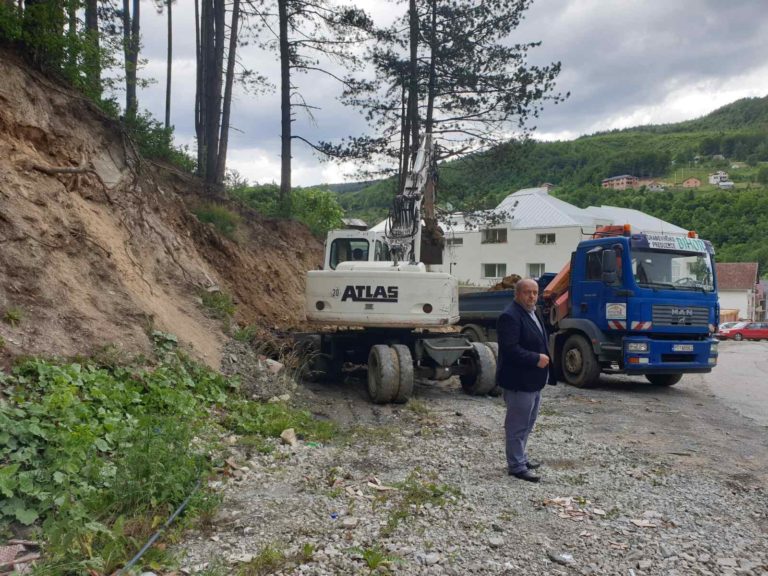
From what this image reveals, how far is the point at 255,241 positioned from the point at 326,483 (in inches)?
481

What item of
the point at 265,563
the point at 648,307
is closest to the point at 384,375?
the point at 648,307

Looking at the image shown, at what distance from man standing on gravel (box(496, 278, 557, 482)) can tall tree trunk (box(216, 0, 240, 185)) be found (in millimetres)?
13644

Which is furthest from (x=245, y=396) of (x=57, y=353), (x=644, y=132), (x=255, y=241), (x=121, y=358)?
(x=644, y=132)

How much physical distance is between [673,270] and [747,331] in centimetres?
3204

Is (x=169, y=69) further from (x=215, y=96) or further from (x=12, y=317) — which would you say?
(x=12, y=317)

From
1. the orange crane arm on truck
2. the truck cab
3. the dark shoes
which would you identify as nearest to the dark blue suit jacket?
the dark shoes

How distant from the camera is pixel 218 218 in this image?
15.9 meters

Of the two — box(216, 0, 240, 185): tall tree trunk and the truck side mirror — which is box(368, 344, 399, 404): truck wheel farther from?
box(216, 0, 240, 185): tall tree trunk

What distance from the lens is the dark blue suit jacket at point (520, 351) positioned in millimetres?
6012

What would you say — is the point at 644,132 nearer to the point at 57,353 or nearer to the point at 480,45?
the point at 480,45

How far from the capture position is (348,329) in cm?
1160

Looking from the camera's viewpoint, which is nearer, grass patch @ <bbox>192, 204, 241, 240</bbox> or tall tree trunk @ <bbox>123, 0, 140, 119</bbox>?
grass patch @ <bbox>192, 204, 241, 240</bbox>

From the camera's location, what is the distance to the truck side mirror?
11.7 m

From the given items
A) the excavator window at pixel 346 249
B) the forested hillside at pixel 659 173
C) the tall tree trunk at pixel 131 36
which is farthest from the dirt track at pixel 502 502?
the tall tree trunk at pixel 131 36
